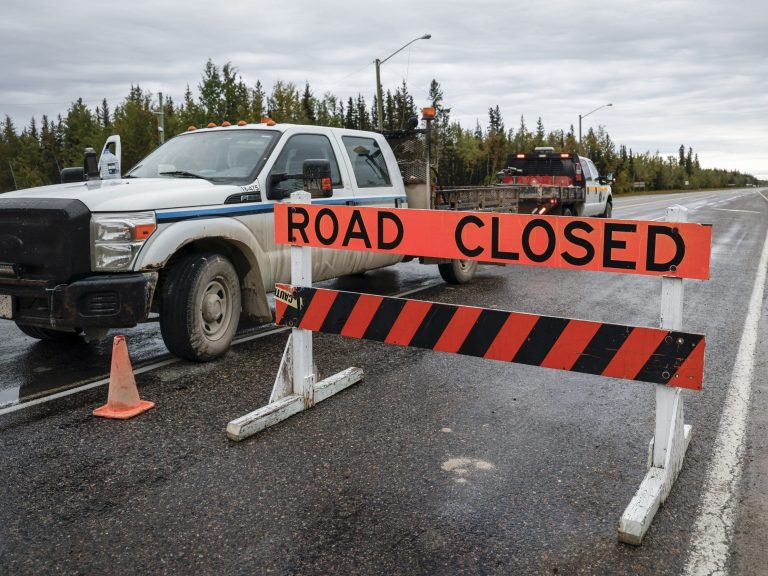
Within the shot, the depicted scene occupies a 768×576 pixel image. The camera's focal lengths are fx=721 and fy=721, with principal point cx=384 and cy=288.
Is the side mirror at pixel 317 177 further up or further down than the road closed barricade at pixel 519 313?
further up

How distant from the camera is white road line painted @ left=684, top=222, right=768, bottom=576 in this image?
3010 mm

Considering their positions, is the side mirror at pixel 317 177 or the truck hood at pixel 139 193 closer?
the truck hood at pixel 139 193

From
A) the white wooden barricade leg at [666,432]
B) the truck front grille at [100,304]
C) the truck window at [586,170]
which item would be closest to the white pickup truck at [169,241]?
the truck front grille at [100,304]

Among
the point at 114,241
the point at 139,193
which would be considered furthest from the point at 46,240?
the point at 139,193

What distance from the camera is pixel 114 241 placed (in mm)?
5305

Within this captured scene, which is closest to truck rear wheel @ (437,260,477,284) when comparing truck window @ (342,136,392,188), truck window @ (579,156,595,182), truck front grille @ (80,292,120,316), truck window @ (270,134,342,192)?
truck window @ (342,136,392,188)

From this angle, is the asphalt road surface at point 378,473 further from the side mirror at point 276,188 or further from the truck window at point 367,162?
the truck window at point 367,162

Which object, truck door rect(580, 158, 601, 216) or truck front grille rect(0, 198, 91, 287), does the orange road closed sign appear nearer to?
truck front grille rect(0, 198, 91, 287)

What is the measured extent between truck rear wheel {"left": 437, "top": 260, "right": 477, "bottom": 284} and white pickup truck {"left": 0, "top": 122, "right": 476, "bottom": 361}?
276 cm

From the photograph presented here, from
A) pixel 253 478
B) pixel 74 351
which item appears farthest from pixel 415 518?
pixel 74 351

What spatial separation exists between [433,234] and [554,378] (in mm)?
2136

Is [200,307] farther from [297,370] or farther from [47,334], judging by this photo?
[47,334]

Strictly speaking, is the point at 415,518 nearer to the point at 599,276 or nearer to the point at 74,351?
the point at 74,351

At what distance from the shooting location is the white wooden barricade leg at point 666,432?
11.2 ft
